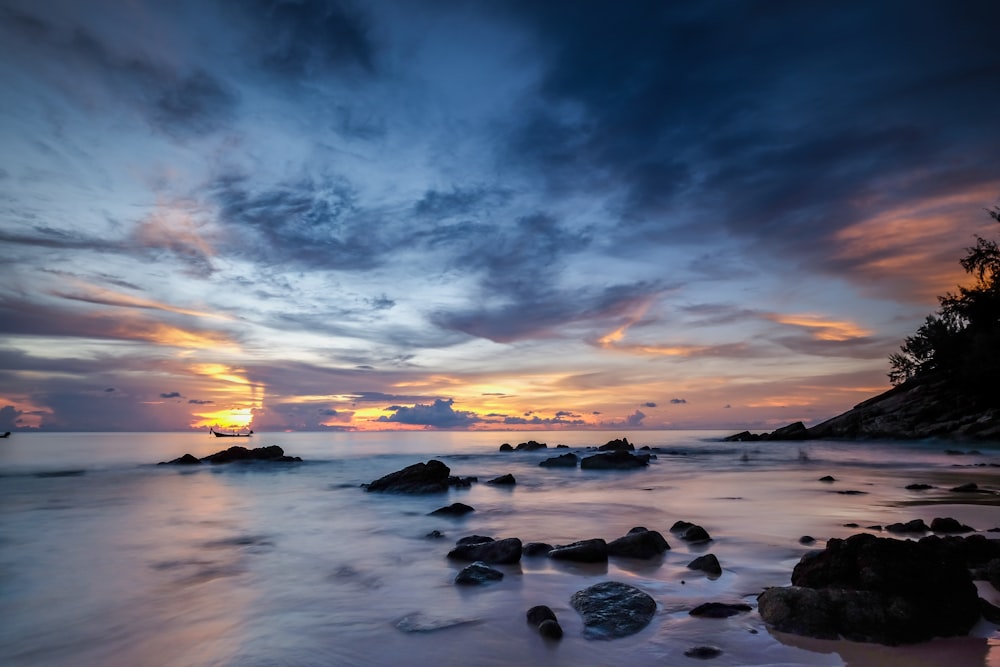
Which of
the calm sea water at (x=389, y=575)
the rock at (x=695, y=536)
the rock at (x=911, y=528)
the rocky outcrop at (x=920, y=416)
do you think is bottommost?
the calm sea water at (x=389, y=575)

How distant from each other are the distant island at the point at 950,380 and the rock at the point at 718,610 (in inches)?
1839

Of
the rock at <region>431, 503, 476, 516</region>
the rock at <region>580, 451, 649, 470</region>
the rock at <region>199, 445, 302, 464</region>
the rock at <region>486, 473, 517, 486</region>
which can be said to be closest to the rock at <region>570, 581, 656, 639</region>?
the rock at <region>431, 503, 476, 516</region>

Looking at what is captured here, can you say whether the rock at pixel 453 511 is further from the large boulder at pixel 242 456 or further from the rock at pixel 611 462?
the large boulder at pixel 242 456

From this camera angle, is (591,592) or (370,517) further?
(370,517)

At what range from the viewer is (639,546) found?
9867 mm

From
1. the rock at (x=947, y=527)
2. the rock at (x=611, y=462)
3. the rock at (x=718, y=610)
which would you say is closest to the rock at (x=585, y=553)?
the rock at (x=718, y=610)

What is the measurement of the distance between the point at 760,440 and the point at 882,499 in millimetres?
68242

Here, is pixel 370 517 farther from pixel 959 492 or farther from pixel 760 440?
pixel 760 440

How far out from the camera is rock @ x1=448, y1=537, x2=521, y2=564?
9.86 metres

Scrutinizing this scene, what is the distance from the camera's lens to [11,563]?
12102 millimetres

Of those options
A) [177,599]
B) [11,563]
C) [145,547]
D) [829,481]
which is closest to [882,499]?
[829,481]

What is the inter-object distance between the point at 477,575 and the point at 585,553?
207cm

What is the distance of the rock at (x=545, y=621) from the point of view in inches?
246

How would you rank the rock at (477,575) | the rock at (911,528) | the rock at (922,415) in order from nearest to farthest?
the rock at (477,575) < the rock at (911,528) < the rock at (922,415)
